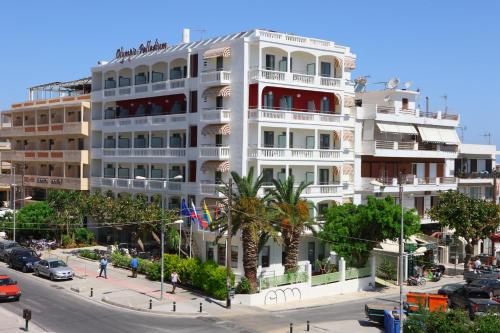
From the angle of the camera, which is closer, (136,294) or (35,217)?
(136,294)

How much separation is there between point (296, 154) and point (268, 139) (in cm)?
269

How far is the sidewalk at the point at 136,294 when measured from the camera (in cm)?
4025

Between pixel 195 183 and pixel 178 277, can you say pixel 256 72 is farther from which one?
pixel 178 277

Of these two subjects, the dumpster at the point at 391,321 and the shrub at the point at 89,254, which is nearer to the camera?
the dumpster at the point at 391,321

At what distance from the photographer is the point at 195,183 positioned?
55.0 metres

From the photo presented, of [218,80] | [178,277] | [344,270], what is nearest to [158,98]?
[218,80]

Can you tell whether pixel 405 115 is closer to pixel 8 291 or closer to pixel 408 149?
pixel 408 149

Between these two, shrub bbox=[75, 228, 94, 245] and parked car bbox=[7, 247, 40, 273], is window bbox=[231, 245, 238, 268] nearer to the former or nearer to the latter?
parked car bbox=[7, 247, 40, 273]

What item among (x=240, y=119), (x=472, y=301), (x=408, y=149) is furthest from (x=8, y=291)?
(x=408, y=149)

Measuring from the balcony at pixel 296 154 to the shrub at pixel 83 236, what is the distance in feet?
69.7

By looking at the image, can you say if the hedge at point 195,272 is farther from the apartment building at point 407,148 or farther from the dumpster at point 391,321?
the apartment building at point 407,148

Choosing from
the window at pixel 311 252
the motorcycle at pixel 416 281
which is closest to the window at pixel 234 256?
the window at pixel 311 252

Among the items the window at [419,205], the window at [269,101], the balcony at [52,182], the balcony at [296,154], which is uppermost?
the window at [269,101]

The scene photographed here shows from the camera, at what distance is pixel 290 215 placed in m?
46.0
